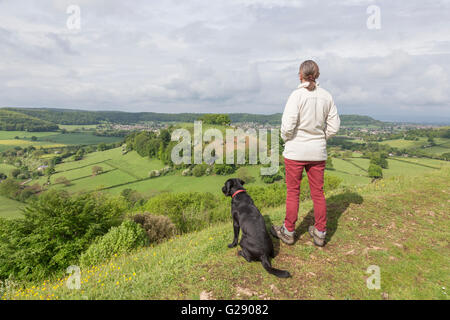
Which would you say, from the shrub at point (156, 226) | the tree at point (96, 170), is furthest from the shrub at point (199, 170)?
the shrub at point (156, 226)

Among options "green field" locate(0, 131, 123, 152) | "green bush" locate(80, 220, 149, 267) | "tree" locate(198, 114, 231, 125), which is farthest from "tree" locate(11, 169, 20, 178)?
"green bush" locate(80, 220, 149, 267)

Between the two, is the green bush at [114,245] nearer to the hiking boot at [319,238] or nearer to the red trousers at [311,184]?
the red trousers at [311,184]

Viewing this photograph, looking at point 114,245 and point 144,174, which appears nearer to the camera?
point 114,245

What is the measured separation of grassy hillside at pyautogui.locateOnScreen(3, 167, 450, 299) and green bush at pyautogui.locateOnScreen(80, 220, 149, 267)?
2476mm

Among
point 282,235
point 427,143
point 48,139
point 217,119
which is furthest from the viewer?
point 48,139

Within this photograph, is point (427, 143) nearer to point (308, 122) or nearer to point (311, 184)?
point (311, 184)

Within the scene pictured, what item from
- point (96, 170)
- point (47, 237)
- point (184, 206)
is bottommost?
point (184, 206)

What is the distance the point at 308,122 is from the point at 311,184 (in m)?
1.25

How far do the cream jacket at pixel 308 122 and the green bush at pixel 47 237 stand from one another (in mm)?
13305

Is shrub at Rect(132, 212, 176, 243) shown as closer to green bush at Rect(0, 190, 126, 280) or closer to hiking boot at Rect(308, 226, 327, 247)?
green bush at Rect(0, 190, 126, 280)

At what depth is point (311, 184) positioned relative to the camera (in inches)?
171

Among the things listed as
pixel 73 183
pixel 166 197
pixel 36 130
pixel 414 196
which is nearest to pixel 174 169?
pixel 73 183

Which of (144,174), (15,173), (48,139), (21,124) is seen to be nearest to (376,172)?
(144,174)
